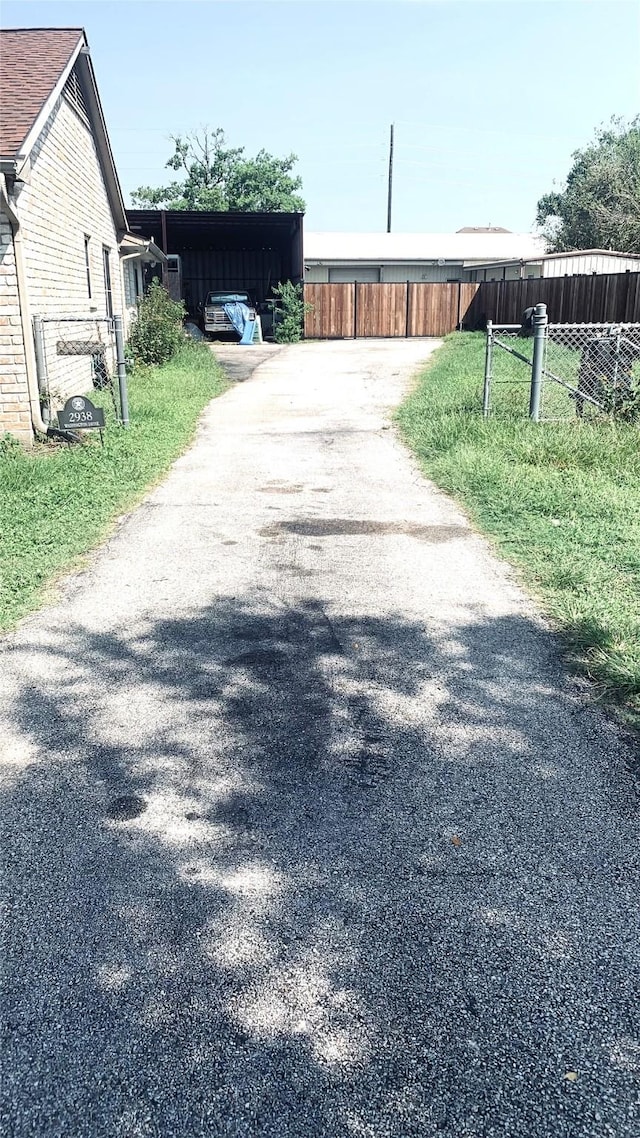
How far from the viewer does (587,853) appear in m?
2.98

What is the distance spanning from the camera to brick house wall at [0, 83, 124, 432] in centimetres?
1100

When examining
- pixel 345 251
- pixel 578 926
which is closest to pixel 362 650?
pixel 578 926

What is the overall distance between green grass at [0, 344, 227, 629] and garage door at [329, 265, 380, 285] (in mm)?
29412

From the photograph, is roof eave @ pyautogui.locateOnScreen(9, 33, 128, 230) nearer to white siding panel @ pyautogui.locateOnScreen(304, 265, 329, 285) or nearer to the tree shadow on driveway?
the tree shadow on driveway

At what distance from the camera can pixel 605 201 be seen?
44094 mm

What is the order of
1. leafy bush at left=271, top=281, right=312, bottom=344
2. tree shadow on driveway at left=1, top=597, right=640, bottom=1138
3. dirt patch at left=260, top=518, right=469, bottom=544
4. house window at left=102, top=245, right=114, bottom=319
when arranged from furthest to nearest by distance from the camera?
leafy bush at left=271, top=281, right=312, bottom=344, house window at left=102, top=245, right=114, bottom=319, dirt patch at left=260, top=518, right=469, bottom=544, tree shadow on driveway at left=1, top=597, right=640, bottom=1138

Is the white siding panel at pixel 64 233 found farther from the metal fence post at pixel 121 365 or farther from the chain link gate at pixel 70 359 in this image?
the metal fence post at pixel 121 365

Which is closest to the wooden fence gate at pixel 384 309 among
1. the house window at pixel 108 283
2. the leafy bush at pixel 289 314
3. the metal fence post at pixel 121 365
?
the leafy bush at pixel 289 314

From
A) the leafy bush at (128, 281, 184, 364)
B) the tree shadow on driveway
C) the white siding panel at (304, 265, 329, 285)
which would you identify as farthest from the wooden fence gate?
the tree shadow on driveway

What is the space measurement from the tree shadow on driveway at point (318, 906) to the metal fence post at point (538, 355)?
693cm

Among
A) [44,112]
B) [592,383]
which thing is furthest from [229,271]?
[592,383]

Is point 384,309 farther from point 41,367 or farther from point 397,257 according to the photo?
point 41,367

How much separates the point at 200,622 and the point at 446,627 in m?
1.46

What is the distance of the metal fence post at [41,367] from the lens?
10.6m
